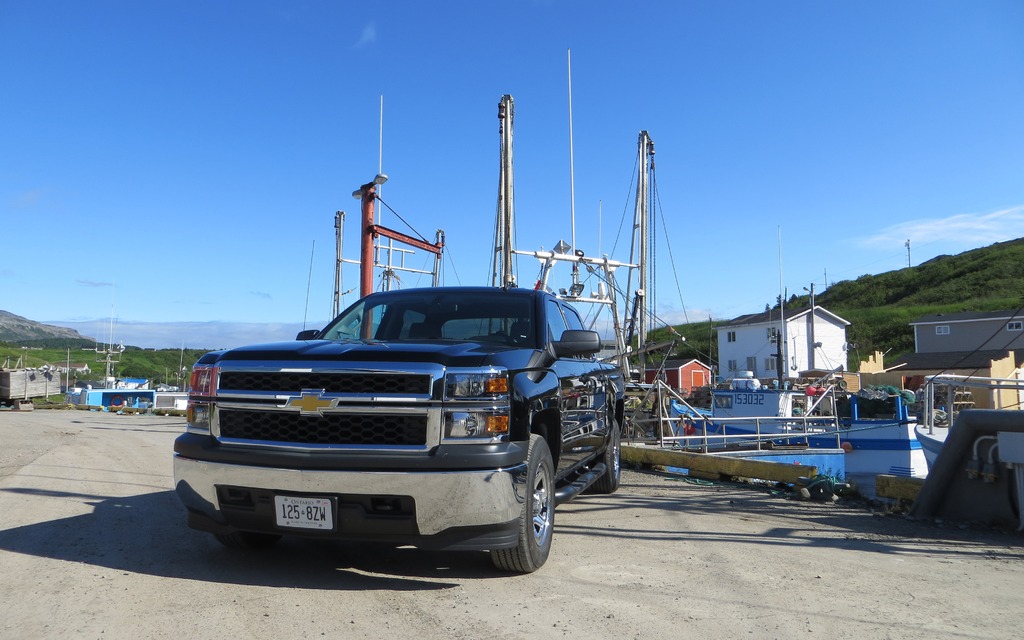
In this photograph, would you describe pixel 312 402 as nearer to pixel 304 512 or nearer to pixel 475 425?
pixel 304 512

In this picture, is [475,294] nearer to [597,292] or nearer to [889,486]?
[889,486]

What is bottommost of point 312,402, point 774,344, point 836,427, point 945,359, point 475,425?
point 836,427

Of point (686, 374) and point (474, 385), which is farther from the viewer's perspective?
point (686, 374)

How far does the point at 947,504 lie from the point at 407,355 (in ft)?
17.0

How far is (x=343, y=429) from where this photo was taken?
414 cm

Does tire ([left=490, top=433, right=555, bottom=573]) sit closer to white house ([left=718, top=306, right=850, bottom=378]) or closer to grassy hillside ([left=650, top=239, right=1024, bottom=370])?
white house ([left=718, top=306, right=850, bottom=378])

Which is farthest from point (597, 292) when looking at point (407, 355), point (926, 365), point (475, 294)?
point (926, 365)

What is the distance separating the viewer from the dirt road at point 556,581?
3.62 m

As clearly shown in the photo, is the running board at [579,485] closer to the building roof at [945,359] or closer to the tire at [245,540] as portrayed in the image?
the tire at [245,540]

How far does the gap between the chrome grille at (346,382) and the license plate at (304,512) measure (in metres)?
0.61

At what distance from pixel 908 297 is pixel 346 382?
317 ft

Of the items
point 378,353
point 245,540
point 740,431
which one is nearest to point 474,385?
point 378,353

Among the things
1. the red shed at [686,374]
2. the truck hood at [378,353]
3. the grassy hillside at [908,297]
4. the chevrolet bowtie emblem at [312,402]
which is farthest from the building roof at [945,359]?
the chevrolet bowtie emblem at [312,402]

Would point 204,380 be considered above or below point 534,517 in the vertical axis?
above
